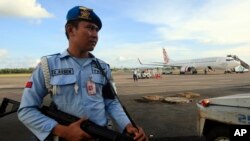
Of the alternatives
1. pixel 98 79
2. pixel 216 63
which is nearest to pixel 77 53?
pixel 98 79

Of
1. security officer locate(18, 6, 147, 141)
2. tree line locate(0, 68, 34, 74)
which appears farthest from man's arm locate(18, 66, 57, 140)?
tree line locate(0, 68, 34, 74)

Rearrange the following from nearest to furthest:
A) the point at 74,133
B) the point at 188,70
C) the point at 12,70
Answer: the point at 74,133 → the point at 188,70 → the point at 12,70

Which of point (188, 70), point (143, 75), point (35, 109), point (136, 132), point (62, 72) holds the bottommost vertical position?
point (143, 75)

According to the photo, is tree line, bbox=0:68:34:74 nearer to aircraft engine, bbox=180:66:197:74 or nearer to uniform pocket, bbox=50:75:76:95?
aircraft engine, bbox=180:66:197:74

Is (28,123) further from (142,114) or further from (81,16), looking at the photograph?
(142,114)

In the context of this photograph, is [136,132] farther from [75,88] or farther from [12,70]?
[12,70]

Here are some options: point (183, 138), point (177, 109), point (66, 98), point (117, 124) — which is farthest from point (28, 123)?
point (177, 109)

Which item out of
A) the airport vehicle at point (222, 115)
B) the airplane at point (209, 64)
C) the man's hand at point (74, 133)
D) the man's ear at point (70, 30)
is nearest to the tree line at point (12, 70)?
the airplane at point (209, 64)

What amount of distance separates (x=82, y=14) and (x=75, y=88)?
22.1 inches

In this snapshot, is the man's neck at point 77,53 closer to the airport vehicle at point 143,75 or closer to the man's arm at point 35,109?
the man's arm at point 35,109

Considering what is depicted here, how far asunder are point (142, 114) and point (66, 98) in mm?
9944

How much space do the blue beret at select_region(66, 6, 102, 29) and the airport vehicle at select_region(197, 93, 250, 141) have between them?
3.58 m

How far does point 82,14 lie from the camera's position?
2.67m

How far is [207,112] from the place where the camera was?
613 cm
